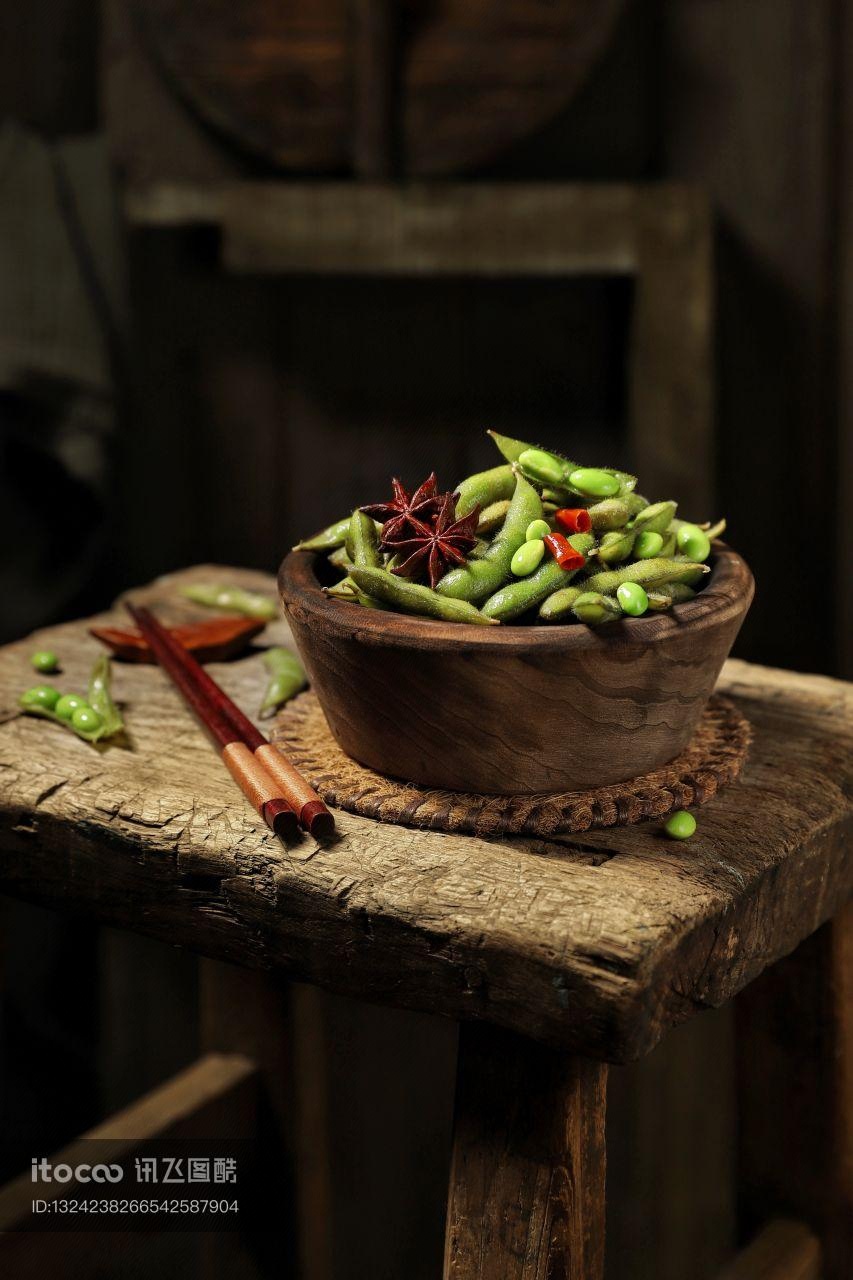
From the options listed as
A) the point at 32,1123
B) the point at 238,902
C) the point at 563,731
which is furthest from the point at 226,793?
the point at 32,1123

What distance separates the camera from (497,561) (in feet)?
2.77

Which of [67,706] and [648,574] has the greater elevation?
[648,574]

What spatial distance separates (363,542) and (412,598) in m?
0.08

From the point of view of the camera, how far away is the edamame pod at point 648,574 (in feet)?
2.69

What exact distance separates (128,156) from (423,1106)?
4.11 feet

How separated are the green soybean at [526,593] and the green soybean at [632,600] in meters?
0.04

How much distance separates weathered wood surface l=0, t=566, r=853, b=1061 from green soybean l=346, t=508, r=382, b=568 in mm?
166

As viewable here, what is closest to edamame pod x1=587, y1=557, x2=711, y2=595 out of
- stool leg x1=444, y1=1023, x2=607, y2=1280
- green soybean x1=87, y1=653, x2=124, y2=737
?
stool leg x1=444, y1=1023, x2=607, y2=1280

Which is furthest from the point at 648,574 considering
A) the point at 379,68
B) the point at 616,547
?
the point at 379,68

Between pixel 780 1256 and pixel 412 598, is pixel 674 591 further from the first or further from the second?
pixel 780 1256

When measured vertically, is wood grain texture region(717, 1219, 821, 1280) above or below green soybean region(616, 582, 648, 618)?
below

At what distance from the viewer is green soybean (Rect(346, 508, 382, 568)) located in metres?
0.88

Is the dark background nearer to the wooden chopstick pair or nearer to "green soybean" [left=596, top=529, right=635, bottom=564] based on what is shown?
the wooden chopstick pair

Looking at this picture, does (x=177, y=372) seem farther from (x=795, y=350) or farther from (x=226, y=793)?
(x=226, y=793)
